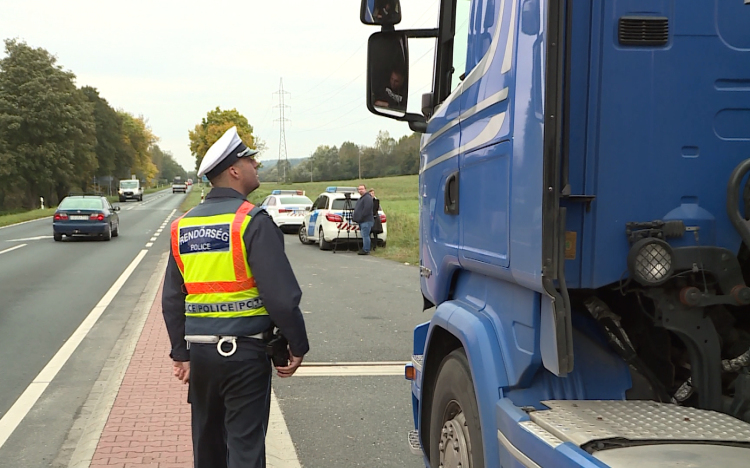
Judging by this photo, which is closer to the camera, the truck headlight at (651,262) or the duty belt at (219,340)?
the truck headlight at (651,262)

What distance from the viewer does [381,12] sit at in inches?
131

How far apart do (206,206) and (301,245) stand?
18138 millimetres

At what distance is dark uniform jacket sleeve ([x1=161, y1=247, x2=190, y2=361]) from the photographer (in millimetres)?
3227

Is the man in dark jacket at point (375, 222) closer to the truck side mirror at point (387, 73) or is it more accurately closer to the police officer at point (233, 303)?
the truck side mirror at point (387, 73)

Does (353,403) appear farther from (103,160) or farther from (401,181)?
(103,160)

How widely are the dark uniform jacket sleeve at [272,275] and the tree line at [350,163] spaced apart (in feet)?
181

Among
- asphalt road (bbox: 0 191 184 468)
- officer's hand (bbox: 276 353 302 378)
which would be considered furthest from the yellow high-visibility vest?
asphalt road (bbox: 0 191 184 468)

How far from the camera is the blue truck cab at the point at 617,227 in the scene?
2.08m

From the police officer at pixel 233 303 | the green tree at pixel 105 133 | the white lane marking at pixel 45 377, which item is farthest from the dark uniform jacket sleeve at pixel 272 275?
the green tree at pixel 105 133

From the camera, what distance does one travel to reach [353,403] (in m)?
5.65

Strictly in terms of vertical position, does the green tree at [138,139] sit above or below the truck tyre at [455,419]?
above

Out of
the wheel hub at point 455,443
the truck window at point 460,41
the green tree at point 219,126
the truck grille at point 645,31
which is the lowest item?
the wheel hub at point 455,443

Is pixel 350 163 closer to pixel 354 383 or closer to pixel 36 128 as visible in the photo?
pixel 36 128

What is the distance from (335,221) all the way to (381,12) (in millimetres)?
15533
